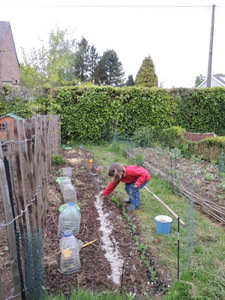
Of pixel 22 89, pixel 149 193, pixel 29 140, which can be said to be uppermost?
pixel 22 89

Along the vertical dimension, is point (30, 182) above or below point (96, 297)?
above

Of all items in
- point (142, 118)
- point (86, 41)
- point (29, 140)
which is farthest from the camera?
point (86, 41)

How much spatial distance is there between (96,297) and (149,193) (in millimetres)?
3098

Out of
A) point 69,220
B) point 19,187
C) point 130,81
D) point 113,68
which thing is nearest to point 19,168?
point 19,187

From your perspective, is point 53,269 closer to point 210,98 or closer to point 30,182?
point 30,182

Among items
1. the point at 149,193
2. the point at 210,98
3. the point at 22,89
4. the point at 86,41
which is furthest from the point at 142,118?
the point at 86,41

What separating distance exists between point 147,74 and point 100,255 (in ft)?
74.3

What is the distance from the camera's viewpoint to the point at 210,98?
36.2 ft

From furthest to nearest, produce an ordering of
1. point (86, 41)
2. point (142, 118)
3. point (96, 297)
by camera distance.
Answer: point (86, 41) < point (142, 118) < point (96, 297)

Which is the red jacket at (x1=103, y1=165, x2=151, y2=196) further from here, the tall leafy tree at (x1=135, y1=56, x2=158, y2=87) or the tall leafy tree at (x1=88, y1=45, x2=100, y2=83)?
the tall leafy tree at (x1=88, y1=45, x2=100, y2=83)

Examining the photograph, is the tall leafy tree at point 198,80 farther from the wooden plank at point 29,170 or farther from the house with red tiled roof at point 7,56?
the wooden plank at point 29,170

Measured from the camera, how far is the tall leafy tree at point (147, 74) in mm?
23156

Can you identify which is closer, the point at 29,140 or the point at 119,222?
the point at 29,140

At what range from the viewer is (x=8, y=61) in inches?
981
